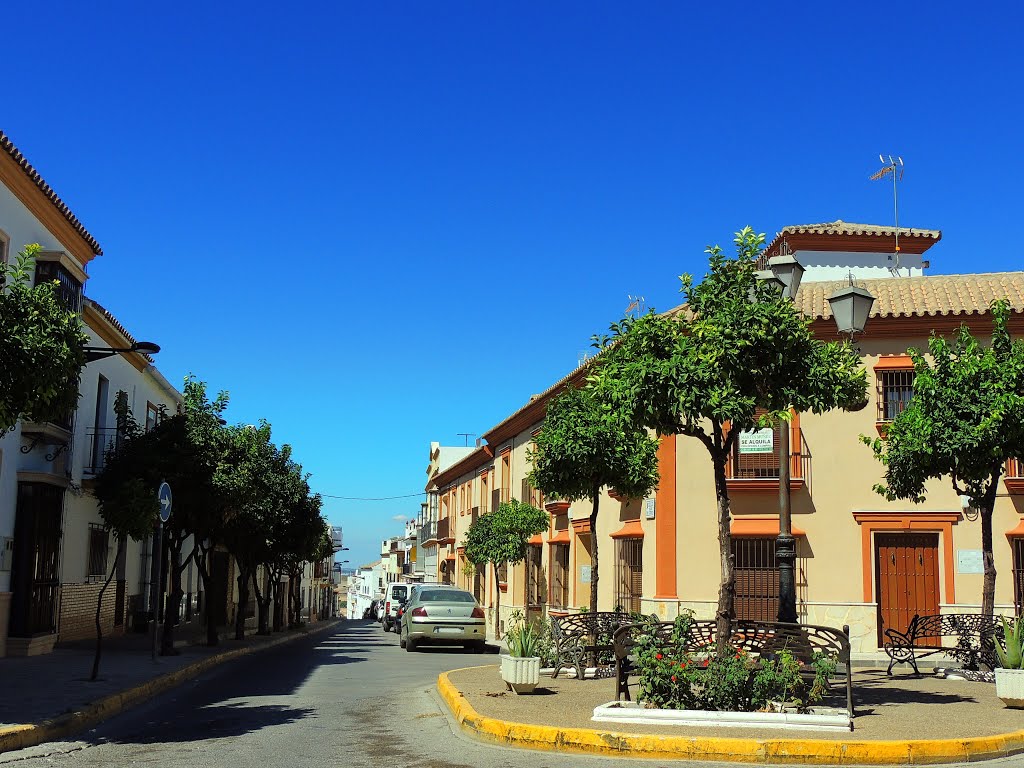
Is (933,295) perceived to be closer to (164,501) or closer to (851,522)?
(851,522)

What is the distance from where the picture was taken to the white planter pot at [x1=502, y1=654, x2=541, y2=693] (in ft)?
38.7

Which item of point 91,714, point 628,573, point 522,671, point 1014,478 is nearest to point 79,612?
point 628,573

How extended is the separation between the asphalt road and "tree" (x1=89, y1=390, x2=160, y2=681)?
4.01m

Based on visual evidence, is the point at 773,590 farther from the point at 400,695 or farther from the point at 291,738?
the point at 291,738

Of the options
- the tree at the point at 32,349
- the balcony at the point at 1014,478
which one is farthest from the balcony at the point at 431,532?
the tree at the point at 32,349

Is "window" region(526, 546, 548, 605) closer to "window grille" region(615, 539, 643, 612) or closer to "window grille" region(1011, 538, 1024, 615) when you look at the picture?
"window grille" region(615, 539, 643, 612)

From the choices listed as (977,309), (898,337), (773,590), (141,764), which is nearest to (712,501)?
(773,590)

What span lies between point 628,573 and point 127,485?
11.1 m

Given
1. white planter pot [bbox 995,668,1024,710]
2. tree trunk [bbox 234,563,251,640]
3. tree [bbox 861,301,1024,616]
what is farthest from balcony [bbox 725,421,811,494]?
tree trunk [bbox 234,563,251,640]

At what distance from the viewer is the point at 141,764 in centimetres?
823

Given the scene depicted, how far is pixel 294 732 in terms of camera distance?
32.8 feet

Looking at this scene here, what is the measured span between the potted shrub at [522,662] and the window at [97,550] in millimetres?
15432

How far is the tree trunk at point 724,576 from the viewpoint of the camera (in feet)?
34.3

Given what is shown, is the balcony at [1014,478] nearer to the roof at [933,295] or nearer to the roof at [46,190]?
the roof at [933,295]
